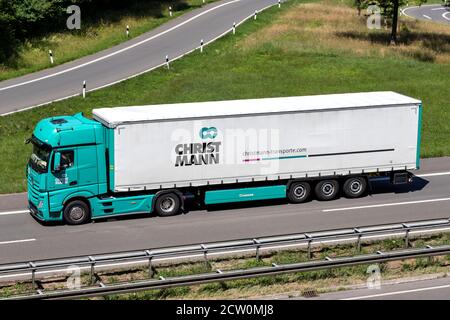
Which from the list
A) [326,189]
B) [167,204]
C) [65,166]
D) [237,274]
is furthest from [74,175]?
[326,189]

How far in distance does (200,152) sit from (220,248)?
6.28 metres

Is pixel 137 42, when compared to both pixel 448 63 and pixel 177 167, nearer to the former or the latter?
pixel 448 63

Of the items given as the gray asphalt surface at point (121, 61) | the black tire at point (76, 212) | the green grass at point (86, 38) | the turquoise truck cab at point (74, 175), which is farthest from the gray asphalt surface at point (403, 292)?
the green grass at point (86, 38)

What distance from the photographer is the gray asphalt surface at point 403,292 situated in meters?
19.3

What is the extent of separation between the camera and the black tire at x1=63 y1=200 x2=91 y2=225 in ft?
82.7

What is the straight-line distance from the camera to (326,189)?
2773 cm

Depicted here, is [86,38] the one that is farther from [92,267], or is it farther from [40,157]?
[92,267]

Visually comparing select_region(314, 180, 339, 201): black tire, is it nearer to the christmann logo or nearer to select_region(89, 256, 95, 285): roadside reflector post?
the christmann logo

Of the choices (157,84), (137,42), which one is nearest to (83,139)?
(157,84)

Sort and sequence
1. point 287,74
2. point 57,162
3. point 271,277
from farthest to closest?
point 287,74
point 57,162
point 271,277

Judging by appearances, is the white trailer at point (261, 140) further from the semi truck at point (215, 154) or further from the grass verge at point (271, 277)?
the grass verge at point (271, 277)

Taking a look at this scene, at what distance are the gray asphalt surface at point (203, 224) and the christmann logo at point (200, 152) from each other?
165cm

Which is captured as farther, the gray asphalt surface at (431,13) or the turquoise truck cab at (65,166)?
the gray asphalt surface at (431,13)

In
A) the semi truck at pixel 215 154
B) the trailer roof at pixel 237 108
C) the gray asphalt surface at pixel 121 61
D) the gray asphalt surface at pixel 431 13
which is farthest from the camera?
the gray asphalt surface at pixel 431 13
